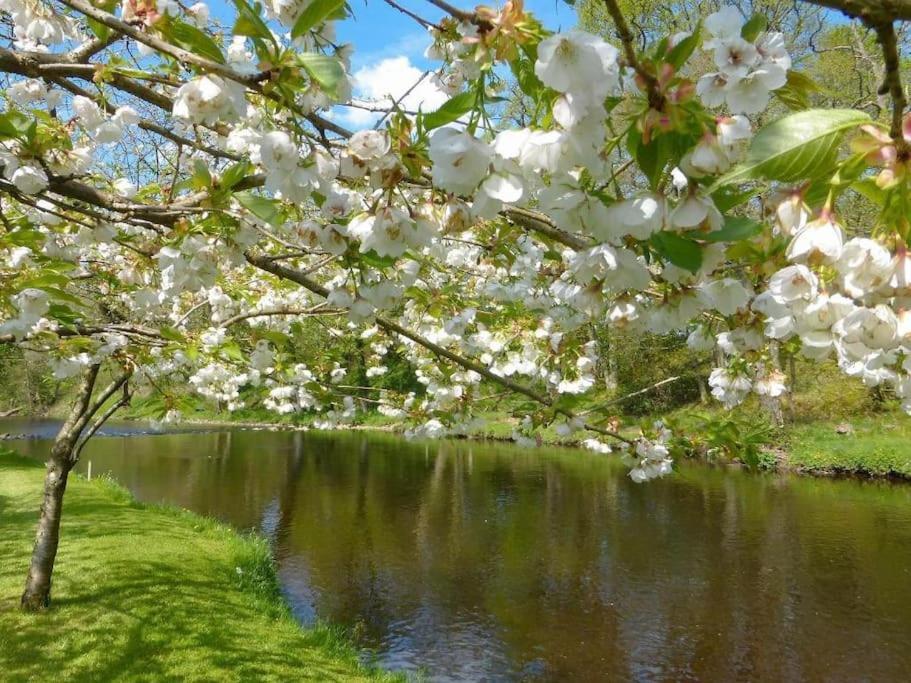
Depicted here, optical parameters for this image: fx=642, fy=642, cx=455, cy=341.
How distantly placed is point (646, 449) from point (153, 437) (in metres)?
23.9

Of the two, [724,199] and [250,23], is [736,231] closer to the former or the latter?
[724,199]

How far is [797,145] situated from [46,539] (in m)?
5.22

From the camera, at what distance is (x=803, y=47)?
12.4 m

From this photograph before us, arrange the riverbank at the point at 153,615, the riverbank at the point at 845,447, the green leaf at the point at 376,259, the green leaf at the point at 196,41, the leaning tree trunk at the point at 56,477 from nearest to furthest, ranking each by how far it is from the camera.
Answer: the green leaf at the point at 196,41, the green leaf at the point at 376,259, the riverbank at the point at 153,615, the leaning tree trunk at the point at 56,477, the riverbank at the point at 845,447

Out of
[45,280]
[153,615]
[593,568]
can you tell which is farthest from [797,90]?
[593,568]

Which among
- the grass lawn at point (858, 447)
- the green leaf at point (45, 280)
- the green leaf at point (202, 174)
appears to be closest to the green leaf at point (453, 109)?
the green leaf at point (202, 174)

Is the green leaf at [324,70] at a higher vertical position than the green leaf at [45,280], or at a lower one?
higher

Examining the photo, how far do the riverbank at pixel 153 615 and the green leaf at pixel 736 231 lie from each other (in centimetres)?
422

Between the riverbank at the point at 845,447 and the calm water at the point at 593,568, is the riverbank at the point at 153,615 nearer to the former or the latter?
the calm water at the point at 593,568

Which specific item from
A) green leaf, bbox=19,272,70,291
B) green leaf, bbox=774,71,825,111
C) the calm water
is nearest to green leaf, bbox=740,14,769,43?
green leaf, bbox=774,71,825,111

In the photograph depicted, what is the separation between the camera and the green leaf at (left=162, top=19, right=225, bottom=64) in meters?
0.88

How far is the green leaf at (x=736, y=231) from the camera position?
69cm

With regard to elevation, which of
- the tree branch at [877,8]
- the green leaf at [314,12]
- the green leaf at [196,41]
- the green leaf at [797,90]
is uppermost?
the green leaf at [196,41]

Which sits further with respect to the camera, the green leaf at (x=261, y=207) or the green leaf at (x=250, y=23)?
the green leaf at (x=261, y=207)
